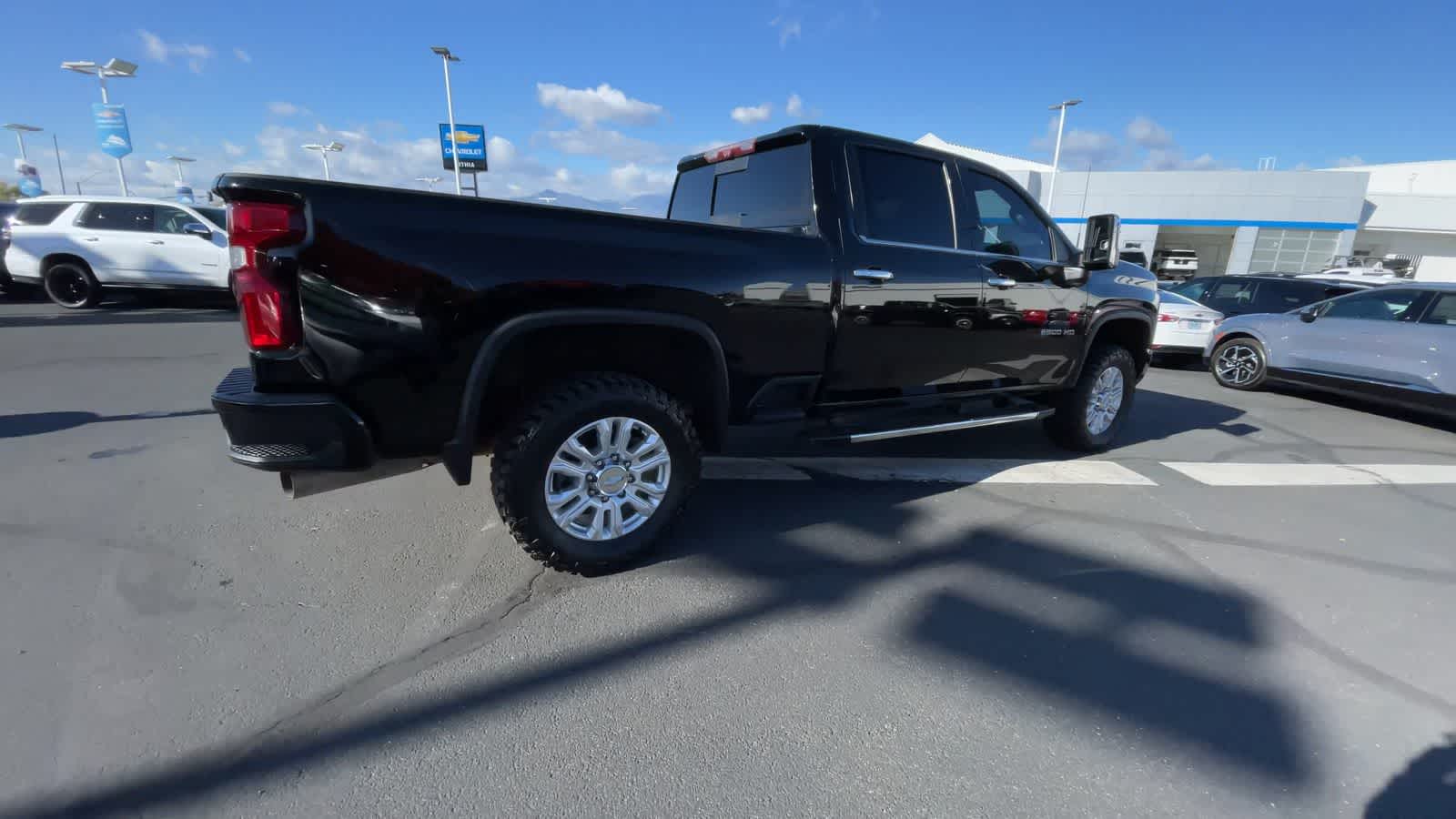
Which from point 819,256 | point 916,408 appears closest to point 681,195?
point 819,256

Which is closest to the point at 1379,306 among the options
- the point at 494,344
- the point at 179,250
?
the point at 494,344

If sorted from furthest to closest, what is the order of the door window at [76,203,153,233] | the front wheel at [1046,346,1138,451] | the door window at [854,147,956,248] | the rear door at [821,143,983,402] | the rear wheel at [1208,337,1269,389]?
the door window at [76,203,153,233]
the rear wheel at [1208,337,1269,389]
the front wheel at [1046,346,1138,451]
the door window at [854,147,956,248]
the rear door at [821,143,983,402]

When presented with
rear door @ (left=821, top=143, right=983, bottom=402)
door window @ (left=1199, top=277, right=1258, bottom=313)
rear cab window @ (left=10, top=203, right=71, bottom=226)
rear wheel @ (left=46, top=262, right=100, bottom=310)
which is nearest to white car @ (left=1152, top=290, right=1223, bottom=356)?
door window @ (left=1199, top=277, right=1258, bottom=313)

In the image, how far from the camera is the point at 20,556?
298 centimetres

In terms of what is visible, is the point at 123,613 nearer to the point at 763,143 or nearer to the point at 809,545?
the point at 809,545

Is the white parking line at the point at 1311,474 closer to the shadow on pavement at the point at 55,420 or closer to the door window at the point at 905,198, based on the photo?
the door window at the point at 905,198

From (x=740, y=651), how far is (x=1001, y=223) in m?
3.26

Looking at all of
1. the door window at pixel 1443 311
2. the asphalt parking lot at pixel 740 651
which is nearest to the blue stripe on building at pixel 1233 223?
the door window at pixel 1443 311

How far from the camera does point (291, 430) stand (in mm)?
2363

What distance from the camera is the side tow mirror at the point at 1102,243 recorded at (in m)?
4.38

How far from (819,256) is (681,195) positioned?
166 cm

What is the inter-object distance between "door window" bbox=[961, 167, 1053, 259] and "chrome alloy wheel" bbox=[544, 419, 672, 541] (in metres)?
2.40

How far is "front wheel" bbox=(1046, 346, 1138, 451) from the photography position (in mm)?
4934

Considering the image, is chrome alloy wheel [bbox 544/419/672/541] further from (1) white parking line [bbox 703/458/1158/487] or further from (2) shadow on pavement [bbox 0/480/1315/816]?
(1) white parking line [bbox 703/458/1158/487]
